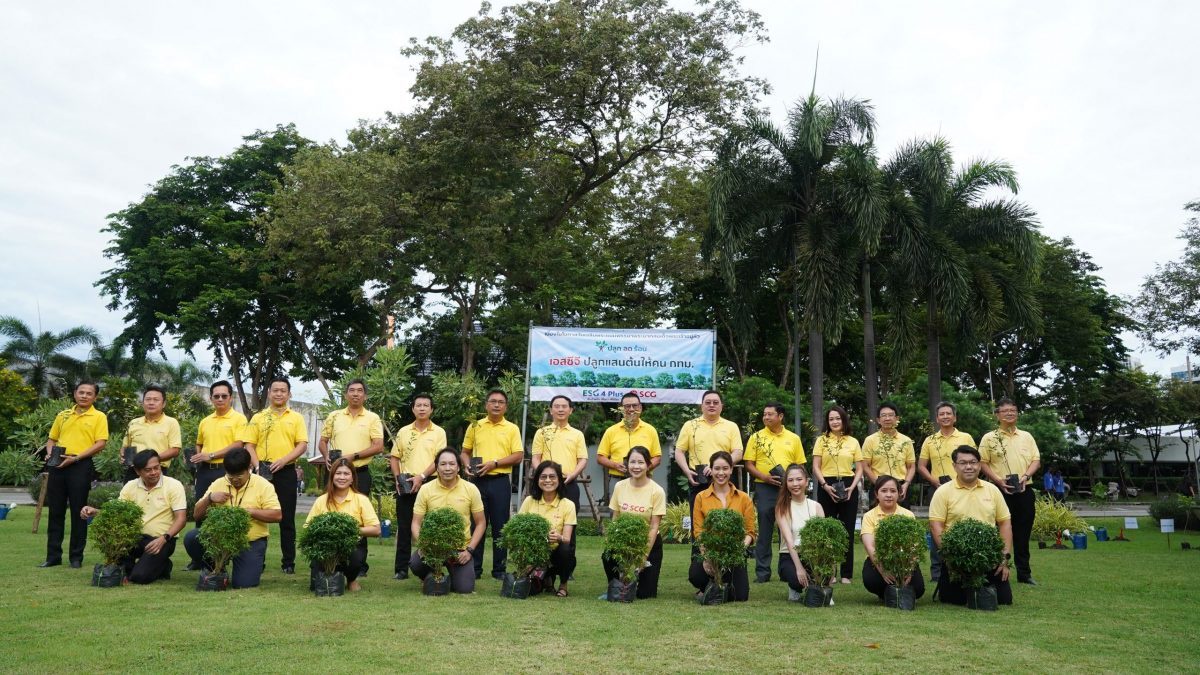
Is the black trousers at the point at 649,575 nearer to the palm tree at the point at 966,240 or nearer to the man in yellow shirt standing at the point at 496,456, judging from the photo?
the man in yellow shirt standing at the point at 496,456

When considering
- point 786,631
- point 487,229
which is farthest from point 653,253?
point 786,631

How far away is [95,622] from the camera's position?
5582 millimetres

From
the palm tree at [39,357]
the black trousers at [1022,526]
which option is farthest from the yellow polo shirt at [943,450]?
the palm tree at [39,357]

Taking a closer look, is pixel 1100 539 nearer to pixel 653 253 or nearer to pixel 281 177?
pixel 653 253

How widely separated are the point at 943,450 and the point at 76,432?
813cm

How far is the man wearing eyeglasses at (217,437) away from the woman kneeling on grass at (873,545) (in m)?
5.47

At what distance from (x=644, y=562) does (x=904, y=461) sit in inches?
117

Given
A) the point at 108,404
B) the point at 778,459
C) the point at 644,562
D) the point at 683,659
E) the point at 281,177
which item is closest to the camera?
the point at 683,659

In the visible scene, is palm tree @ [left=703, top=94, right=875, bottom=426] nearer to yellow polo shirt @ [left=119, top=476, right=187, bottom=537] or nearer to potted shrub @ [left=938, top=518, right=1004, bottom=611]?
potted shrub @ [left=938, top=518, right=1004, bottom=611]

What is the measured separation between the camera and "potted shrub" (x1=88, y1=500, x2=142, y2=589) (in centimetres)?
699

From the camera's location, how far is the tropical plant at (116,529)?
22.9 ft

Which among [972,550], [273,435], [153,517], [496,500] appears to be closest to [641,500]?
[496,500]

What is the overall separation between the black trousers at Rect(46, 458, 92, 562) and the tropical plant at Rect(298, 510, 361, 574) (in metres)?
2.73

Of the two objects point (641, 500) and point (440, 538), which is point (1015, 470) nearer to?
point (641, 500)
